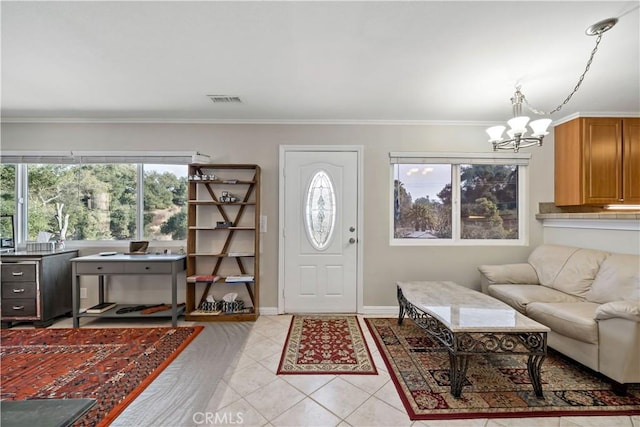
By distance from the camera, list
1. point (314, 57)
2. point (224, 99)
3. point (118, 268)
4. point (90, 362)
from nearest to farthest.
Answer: point (314, 57) < point (90, 362) < point (224, 99) < point (118, 268)

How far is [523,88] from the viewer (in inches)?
104

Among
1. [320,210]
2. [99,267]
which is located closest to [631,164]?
[320,210]

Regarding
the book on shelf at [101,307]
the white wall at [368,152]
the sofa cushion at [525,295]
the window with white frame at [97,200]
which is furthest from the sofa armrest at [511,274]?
the book on shelf at [101,307]

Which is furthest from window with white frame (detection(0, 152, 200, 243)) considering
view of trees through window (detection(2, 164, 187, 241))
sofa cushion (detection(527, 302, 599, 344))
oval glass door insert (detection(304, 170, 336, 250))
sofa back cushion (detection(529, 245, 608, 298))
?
sofa back cushion (detection(529, 245, 608, 298))

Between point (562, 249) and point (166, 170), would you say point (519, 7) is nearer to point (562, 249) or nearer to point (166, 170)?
point (562, 249)

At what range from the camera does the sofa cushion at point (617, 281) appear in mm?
2348

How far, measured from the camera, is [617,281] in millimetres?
2453

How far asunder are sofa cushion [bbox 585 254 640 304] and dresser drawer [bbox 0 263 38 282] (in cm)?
571

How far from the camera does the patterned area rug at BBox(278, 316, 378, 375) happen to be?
229 cm

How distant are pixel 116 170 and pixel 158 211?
0.75 metres

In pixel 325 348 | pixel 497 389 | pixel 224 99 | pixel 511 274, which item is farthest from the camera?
pixel 511 274

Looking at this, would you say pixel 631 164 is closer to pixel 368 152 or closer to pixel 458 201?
pixel 458 201

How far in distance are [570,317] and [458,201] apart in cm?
174

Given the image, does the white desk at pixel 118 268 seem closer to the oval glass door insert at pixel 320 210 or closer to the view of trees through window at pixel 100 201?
the view of trees through window at pixel 100 201
